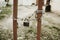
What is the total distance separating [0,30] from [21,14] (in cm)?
81

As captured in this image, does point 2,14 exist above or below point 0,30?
above

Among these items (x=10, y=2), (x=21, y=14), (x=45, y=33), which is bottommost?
(x=45, y=33)

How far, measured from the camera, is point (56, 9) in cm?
371

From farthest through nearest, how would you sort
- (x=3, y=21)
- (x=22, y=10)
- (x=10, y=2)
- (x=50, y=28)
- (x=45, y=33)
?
1. (x=10, y=2)
2. (x=22, y=10)
3. (x=3, y=21)
4. (x=50, y=28)
5. (x=45, y=33)

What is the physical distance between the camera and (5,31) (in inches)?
103

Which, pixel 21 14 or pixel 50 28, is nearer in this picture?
pixel 50 28

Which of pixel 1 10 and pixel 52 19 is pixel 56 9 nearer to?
pixel 52 19

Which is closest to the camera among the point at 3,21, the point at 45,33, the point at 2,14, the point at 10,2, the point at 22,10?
the point at 45,33

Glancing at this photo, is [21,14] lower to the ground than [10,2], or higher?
lower

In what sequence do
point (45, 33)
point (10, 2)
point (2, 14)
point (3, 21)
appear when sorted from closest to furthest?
point (45, 33) < point (3, 21) < point (2, 14) < point (10, 2)

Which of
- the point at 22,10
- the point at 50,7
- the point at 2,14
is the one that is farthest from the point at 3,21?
the point at 50,7

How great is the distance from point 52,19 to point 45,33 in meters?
0.63

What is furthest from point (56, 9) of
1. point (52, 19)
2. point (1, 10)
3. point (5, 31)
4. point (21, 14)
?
point (5, 31)

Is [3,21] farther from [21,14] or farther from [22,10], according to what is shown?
[22,10]
